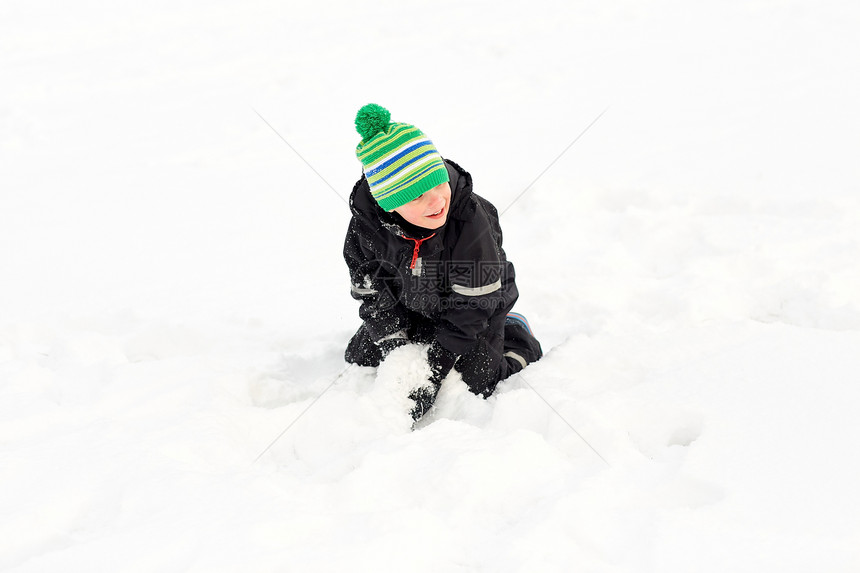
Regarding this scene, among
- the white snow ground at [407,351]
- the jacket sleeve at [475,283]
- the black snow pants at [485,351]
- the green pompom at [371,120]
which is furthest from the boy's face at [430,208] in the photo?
the white snow ground at [407,351]

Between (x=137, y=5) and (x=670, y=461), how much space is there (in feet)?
24.3

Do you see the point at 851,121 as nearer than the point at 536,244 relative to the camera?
No

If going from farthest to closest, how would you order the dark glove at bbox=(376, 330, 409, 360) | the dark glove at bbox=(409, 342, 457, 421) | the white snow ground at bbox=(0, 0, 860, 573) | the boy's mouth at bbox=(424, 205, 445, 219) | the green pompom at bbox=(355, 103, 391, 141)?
the dark glove at bbox=(376, 330, 409, 360) → the dark glove at bbox=(409, 342, 457, 421) → the boy's mouth at bbox=(424, 205, 445, 219) → the green pompom at bbox=(355, 103, 391, 141) → the white snow ground at bbox=(0, 0, 860, 573)

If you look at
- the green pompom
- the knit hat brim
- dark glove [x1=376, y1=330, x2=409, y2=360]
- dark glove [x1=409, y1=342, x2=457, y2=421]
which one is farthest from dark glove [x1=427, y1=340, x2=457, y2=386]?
the green pompom

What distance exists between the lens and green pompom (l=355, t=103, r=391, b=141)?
1.84m

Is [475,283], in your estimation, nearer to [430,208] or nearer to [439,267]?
[439,267]

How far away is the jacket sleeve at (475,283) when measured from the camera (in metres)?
2.07

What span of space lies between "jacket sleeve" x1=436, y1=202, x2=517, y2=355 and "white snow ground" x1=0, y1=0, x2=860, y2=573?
209 mm

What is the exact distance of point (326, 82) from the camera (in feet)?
16.9

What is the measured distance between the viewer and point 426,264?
2.12 m

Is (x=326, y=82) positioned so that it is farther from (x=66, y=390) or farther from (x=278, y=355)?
(x=66, y=390)

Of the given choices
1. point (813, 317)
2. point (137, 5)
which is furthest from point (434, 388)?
point (137, 5)

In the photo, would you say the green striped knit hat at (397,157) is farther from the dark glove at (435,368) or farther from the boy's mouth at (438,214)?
the dark glove at (435,368)

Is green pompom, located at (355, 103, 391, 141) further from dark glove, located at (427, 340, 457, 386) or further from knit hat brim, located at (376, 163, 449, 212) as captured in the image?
dark glove, located at (427, 340, 457, 386)
